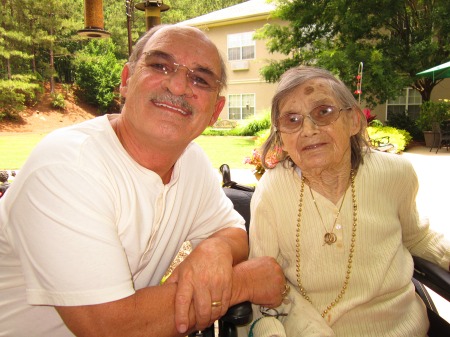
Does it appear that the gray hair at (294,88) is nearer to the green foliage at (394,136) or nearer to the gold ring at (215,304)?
the gold ring at (215,304)

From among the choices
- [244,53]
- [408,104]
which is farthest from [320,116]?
[244,53]

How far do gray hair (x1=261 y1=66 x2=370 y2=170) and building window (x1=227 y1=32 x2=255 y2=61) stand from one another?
2310cm

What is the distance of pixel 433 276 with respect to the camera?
1.87 meters

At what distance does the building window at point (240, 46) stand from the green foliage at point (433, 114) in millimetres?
12212

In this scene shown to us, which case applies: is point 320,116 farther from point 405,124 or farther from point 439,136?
point 405,124

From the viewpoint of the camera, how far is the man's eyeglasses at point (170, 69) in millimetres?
1745

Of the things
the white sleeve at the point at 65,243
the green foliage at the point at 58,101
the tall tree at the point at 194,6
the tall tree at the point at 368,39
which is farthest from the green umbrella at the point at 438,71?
the tall tree at the point at 194,6

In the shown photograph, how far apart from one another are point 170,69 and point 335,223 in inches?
45.7

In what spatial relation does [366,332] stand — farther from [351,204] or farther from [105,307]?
[105,307]

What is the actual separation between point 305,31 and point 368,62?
10.9 feet

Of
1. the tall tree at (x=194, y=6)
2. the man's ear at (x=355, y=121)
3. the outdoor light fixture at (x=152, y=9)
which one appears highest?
the tall tree at (x=194, y=6)

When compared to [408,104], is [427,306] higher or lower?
lower

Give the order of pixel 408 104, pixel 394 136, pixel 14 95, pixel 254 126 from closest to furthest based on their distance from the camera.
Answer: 1. pixel 394 136
2. pixel 408 104
3. pixel 254 126
4. pixel 14 95

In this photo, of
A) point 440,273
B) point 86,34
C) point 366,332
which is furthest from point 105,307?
point 86,34
